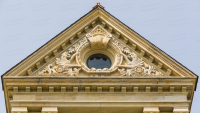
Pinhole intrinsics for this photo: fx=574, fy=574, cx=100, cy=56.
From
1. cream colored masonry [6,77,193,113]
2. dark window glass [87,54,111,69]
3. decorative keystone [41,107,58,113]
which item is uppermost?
dark window glass [87,54,111,69]

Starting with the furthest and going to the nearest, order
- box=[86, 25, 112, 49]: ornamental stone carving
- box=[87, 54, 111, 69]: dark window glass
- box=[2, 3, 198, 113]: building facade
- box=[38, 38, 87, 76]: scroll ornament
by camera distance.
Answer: box=[86, 25, 112, 49]: ornamental stone carving
box=[87, 54, 111, 69]: dark window glass
box=[38, 38, 87, 76]: scroll ornament
box=[2, 3, 198, 113]: building facade

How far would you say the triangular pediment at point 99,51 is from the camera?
2764 centimetres

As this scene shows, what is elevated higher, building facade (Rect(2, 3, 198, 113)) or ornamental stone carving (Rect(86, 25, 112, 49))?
ornamental stone carving (Rect(86, 25, 112, 49))

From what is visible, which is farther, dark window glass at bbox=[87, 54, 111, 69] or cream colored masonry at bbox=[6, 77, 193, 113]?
dark window glass at bbox=[87, 54, 111, 69]

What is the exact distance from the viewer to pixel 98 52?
29.6 m

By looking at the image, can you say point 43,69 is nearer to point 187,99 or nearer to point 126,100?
point 126,100

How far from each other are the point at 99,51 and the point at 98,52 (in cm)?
7

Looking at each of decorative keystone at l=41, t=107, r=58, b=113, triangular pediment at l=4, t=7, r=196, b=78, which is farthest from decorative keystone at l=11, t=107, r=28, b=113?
triangular pediment at l=4, t=7, r=196, b=78

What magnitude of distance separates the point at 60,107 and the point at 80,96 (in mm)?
1084

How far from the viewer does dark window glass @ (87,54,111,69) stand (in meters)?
28.9

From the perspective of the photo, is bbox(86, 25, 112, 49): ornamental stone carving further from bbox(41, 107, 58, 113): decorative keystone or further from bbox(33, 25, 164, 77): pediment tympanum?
bbox(41, 107, 58, 113): decorative keystone

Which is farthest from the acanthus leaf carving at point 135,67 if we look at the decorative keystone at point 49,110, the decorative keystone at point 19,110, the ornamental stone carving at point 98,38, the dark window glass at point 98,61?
the decorative keystone at point 19,110

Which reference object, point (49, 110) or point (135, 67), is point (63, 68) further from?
point (135, 67)

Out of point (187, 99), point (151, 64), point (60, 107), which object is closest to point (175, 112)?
point (187, 99)
